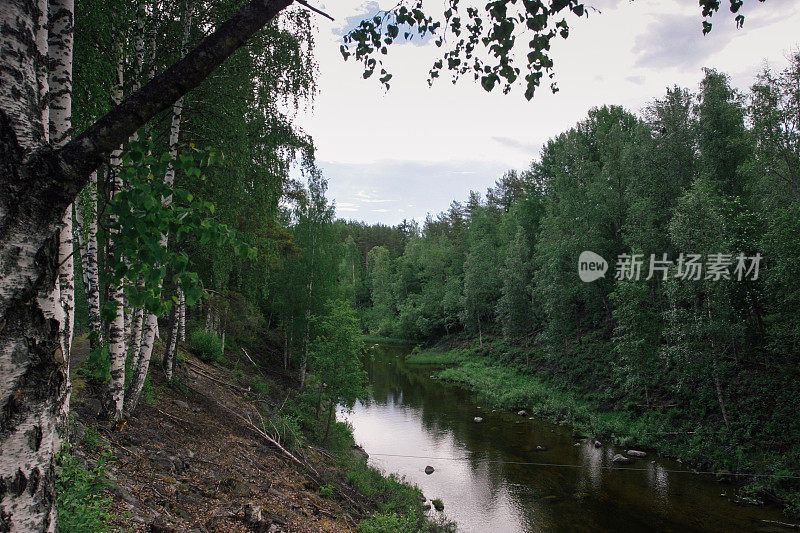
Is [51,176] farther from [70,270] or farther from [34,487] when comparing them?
[70,270]

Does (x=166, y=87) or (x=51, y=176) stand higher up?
(x=166, y=87)

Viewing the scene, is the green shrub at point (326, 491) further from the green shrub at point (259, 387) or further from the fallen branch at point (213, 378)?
the green shrub at point (259, 387)

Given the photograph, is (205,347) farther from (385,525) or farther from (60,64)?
(60,64)

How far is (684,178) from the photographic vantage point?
20.6m

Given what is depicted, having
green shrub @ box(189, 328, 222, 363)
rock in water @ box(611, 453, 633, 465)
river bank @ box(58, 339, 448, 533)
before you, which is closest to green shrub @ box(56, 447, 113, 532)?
river bank @ box(58, 339, 448, 533)

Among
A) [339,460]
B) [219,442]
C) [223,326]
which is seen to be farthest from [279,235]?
[219,442]

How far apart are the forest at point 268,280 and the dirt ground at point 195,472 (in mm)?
55

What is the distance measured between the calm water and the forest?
119 centimetres

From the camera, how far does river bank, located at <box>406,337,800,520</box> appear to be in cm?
1235

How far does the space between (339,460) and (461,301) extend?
1030 inches

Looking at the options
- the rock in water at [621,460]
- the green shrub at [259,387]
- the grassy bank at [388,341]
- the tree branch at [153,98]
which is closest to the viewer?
the tree branch at [153,98]

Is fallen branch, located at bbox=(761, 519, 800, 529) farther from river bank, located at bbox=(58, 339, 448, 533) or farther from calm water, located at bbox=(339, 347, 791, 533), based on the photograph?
river bank, located at bbox=(58, 339, 448, 533)

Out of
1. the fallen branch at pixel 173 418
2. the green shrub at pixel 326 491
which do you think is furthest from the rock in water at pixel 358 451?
the fallen branch at pixel 173 418

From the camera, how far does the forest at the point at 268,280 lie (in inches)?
77.5
